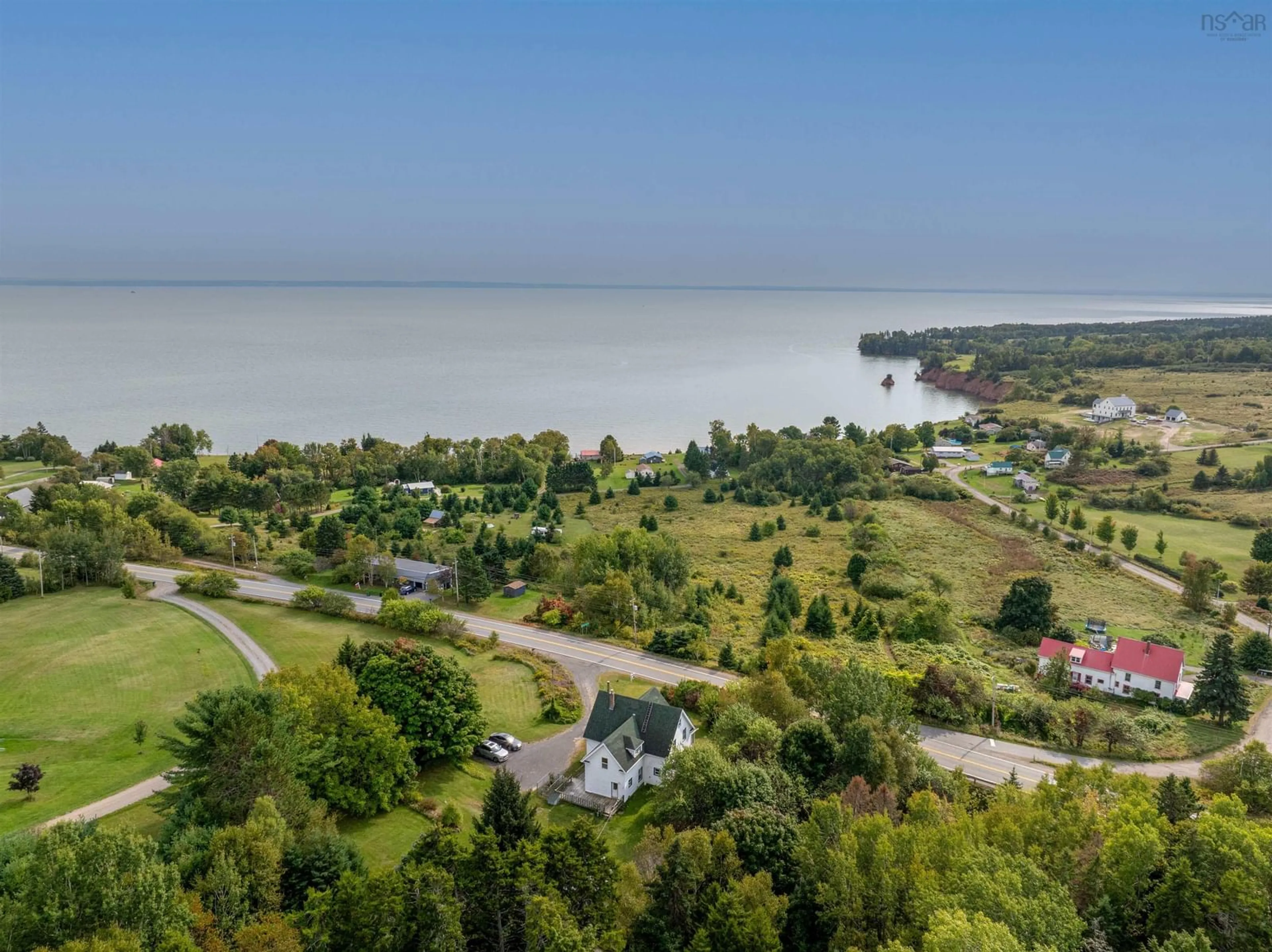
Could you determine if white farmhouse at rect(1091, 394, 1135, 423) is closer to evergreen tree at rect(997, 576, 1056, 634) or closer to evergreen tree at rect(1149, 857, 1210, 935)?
evergreen tree at rect(997, 576, 1056, 634)

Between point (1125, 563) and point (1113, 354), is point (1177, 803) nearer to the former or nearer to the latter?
point (1125, 563)

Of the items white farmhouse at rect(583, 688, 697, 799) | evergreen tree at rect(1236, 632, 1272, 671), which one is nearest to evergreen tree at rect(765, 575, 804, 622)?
white farmhouse at rect(583, 688, 697, 799)

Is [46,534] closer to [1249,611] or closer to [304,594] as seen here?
[304,594]

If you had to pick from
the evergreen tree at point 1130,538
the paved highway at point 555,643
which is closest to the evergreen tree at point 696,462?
the evergreen tree at point 1130,538

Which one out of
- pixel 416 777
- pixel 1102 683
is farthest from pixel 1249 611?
pixel 416 777

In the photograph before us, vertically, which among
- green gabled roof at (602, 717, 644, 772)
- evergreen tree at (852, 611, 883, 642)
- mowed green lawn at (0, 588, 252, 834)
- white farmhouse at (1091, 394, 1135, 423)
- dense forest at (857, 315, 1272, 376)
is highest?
dense forest at (857, 315, 1272, 376)

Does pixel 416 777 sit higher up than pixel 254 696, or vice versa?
pixel 254 696
